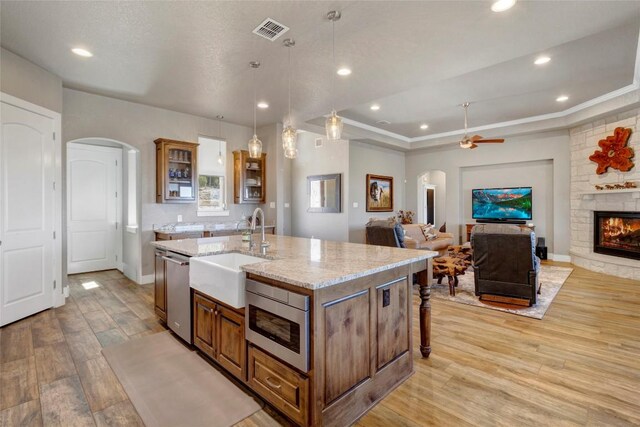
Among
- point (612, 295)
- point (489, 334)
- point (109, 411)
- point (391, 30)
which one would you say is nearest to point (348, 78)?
point (391, 30)

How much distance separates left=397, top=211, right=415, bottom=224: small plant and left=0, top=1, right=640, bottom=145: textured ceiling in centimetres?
401

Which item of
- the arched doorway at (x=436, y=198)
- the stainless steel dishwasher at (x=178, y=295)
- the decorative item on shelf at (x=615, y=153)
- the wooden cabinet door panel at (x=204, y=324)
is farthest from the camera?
the arched doorway at (x=436, y=198)

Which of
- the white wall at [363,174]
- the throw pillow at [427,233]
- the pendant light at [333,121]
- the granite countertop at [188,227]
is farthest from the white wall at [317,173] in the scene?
the pendant light at [333,121]

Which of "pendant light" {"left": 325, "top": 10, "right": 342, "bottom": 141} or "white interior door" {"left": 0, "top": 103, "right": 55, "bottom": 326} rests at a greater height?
"pendant light" {"left": 325, "top": 10, "right": 342, "bottom": 141}

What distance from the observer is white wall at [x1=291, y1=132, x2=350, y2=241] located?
694cm

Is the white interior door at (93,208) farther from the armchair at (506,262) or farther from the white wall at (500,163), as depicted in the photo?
the white wall at (500,163)

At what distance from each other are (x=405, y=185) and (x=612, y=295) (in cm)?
566

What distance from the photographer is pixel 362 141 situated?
7512mm

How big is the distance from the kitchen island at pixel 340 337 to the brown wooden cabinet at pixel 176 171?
3.51 meters

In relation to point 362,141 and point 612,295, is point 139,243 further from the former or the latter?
point 612,295

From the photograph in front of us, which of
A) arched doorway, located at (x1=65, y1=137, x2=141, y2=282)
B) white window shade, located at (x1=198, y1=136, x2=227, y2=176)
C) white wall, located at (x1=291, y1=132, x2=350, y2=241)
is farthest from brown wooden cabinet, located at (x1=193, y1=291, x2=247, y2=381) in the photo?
white wall, located at (x1=291, y1=132, x2=350, y2=241)

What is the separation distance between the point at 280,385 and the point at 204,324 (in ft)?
3.26

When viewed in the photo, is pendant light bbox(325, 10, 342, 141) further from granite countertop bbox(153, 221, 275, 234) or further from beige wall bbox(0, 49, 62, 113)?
beige wall bbox(0, 49, 62, 113)

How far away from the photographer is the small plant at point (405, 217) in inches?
338
